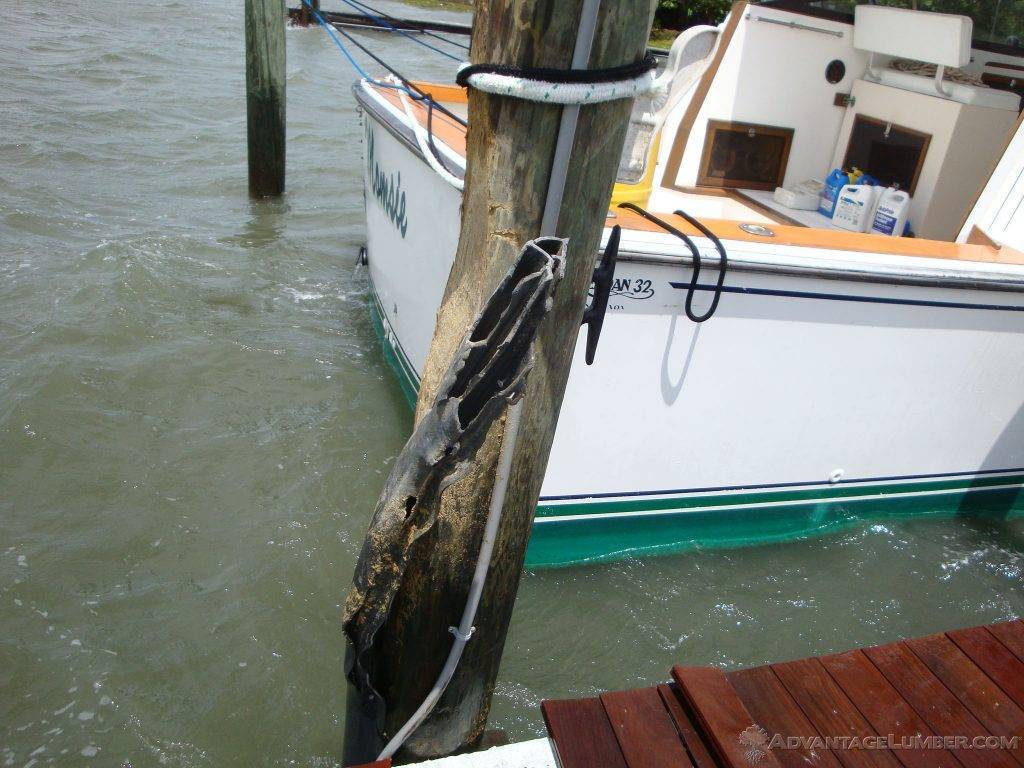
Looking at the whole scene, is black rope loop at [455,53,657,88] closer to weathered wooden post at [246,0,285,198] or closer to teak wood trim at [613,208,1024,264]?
teak wood trim at [613,208,1024,264]

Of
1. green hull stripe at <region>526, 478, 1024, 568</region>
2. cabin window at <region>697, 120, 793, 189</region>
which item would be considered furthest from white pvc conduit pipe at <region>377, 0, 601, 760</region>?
cabin window at <region>697, 120, 793, 189</region>

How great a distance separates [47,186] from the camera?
24.2 feet

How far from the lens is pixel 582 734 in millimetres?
2021

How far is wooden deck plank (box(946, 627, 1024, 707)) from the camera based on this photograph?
235 cm

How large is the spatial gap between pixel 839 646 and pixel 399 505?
7.65ft

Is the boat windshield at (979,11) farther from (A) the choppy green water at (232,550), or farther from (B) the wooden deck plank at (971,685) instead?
(B) the wooden deck plank at (971,685)

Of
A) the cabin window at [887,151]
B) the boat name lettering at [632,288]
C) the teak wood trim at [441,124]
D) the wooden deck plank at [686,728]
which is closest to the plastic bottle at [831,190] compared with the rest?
the cabin window at [887,151]

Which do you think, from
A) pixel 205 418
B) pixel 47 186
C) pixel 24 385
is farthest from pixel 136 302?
pixel 47 186

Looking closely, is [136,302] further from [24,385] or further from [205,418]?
[205,418]

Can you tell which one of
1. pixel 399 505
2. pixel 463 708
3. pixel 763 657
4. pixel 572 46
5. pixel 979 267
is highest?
pixel 572 46

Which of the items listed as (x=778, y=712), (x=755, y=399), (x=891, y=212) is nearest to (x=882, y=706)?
(x=778, y=712)

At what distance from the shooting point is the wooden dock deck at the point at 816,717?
2.00 m

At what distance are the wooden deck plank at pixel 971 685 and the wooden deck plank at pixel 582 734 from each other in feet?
3.39

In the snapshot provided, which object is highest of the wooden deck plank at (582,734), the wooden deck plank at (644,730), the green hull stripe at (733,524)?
the wooden deck plank at (644,730)
